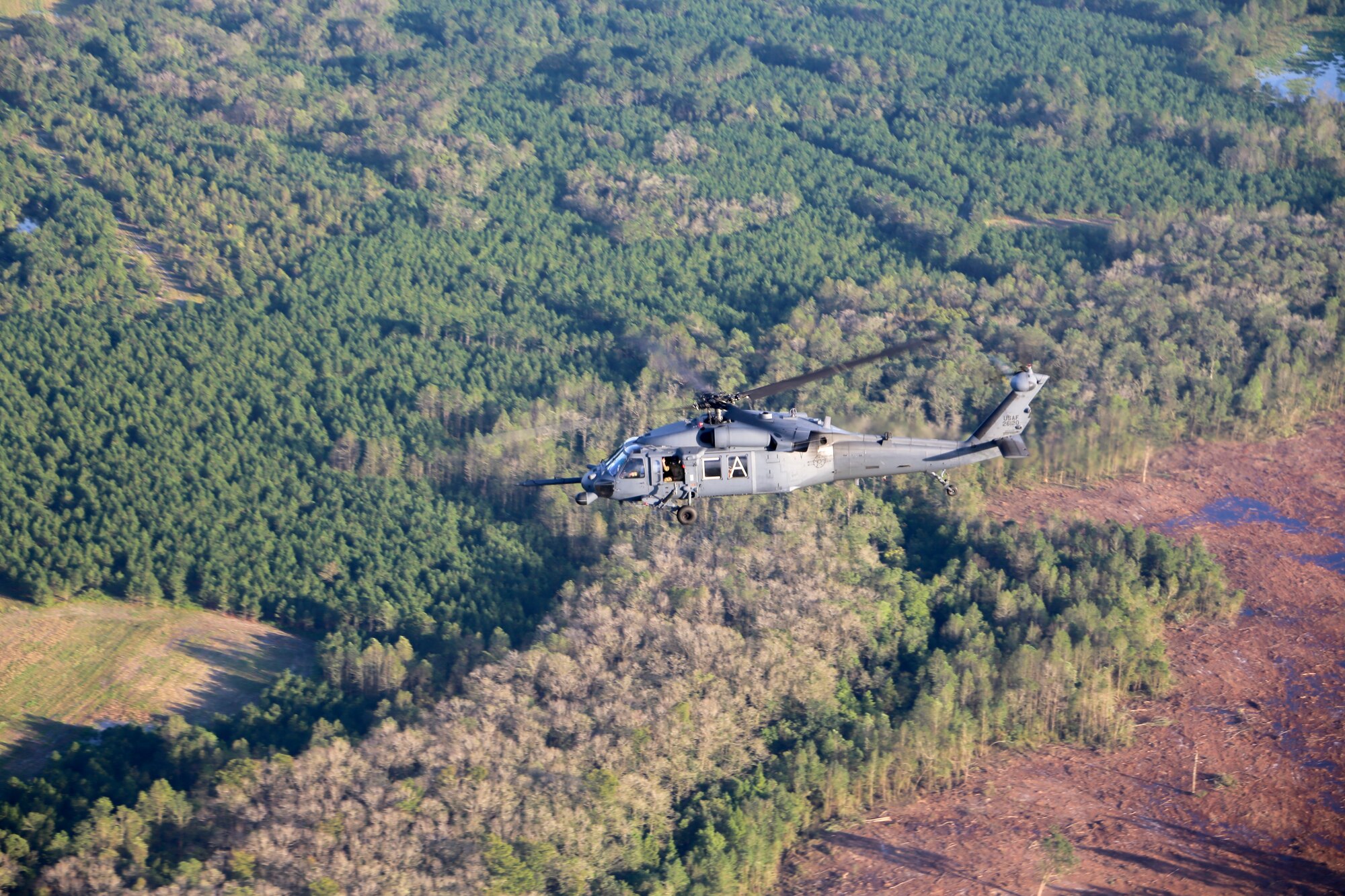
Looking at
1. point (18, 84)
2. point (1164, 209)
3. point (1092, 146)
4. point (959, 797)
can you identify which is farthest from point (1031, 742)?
point (18, 84)

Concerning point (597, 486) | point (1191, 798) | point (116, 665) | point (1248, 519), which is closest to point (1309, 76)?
point (1248, 519)

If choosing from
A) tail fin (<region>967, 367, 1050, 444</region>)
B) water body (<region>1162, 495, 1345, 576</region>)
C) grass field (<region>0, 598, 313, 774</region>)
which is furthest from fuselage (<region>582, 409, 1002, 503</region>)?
water body (<region>1162, 495, 1345, 576</region>)

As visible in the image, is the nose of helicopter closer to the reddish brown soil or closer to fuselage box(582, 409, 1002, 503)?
fuselage box(582, 409, 1002, 503)

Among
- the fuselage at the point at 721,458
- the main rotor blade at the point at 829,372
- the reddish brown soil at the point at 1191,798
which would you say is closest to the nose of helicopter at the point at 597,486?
the fuselage at the point at 721,458

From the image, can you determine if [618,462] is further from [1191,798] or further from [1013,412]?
[1191,798]

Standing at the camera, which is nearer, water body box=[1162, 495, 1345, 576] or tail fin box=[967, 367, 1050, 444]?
tail fin box=[967, 367, 1050, 444]
